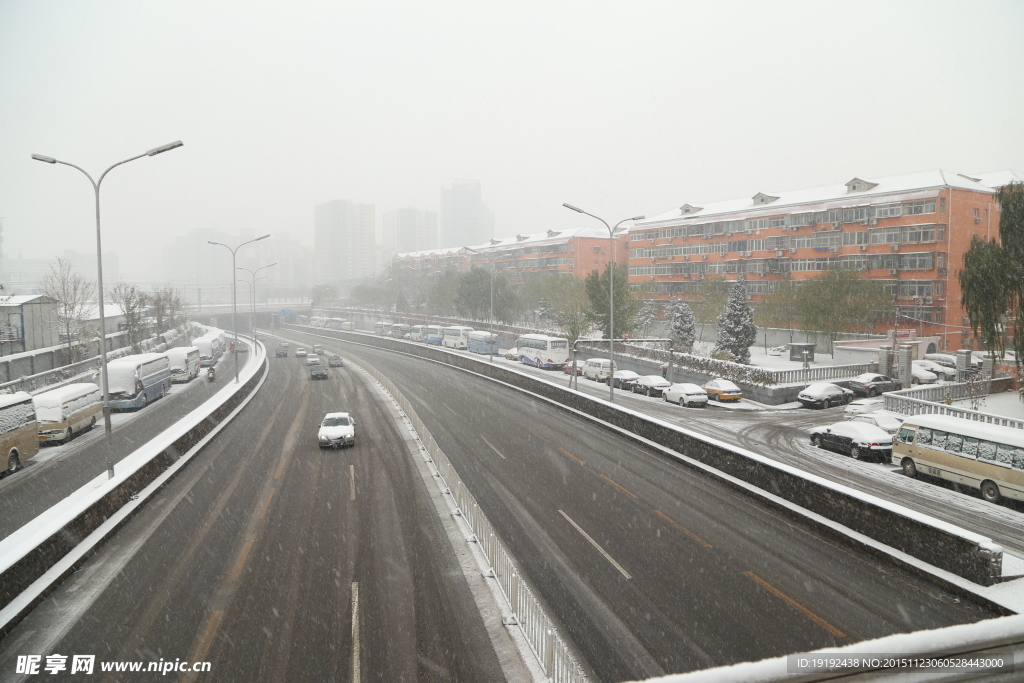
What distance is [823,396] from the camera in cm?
3378

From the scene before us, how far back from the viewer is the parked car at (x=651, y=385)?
38562 millimetres

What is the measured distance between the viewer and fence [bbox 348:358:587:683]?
7984 millimetres

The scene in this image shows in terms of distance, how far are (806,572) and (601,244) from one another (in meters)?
88.4

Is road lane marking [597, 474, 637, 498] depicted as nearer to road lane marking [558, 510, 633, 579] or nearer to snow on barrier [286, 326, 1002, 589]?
road lane marking [558, 510, 633, 579]

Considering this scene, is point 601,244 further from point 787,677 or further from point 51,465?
point 787,677

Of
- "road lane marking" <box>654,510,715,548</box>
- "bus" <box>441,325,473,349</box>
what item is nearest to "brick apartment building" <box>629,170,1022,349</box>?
"bus" <box>441,325,473,349</box>

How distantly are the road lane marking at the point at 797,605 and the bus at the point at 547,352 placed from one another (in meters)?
39.9

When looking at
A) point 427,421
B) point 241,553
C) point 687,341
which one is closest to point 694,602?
point 241,553

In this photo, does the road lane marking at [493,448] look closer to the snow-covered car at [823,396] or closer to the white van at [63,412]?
the white van at [63,412]

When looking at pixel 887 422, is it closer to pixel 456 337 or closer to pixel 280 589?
pixel 280 589

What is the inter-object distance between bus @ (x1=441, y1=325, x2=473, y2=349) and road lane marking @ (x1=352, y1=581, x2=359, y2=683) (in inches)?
2191

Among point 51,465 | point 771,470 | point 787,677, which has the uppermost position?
point 787,677

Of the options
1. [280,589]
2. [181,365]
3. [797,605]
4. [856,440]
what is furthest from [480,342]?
[797,605]

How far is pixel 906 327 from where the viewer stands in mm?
53594
